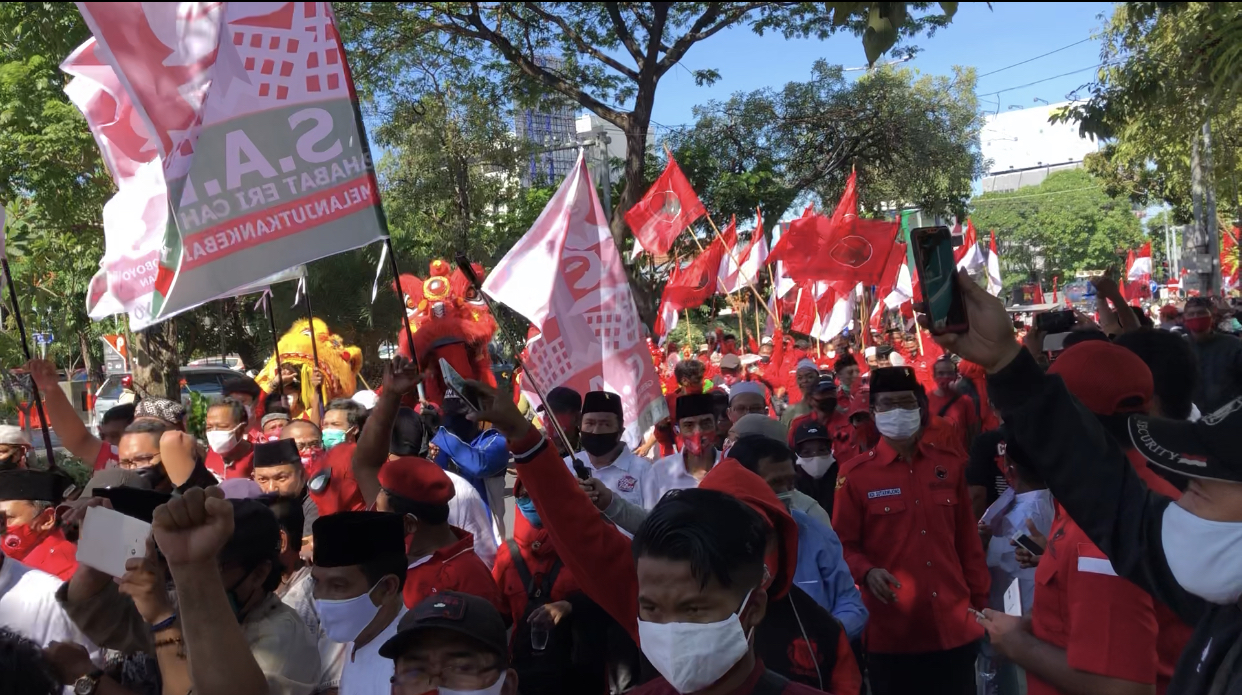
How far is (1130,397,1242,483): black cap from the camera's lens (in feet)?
6.79

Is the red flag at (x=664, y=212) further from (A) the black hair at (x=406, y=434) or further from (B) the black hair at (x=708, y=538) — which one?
(B) the black hair at (x=708, y=538)

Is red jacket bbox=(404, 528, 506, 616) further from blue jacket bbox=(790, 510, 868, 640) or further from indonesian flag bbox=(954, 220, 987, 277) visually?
indonesian flag bbox=(954, 220, 987, 277)

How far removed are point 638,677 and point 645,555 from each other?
2.21 meters

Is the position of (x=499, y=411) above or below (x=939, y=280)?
below

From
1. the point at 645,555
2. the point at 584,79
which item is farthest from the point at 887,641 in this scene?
the point at 584,79

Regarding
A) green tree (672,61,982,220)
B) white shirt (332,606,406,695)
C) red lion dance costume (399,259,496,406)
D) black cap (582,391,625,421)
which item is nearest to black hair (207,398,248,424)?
red lion dance costume (399,259,496,406)

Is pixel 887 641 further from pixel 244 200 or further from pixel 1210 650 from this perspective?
pixel 244 200

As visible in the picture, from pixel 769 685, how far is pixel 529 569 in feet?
8.29

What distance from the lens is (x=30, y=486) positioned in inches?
165

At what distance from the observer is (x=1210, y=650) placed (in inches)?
83.6

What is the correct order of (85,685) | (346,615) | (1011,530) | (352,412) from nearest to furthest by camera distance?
(85,685), (346,615), (1011,530), (352,412)

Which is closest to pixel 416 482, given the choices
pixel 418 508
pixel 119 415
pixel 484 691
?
pixel 418 508

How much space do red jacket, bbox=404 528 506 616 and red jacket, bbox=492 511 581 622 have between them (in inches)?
18.5

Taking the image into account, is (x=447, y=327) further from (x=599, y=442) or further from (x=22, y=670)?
(x=22, y=670)
